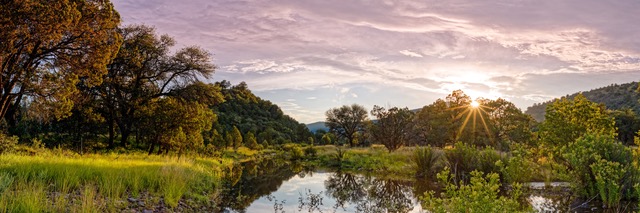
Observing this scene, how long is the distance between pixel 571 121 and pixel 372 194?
7651 mm

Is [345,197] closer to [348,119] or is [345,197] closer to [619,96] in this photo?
[348,119]

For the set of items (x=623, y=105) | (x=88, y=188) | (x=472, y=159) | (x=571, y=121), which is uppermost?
(x=623, y=105)

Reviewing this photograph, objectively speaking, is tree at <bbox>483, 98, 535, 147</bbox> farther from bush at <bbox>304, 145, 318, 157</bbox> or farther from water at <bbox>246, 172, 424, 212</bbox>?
water at <bbox>246, 172, 424, 212</bbox>

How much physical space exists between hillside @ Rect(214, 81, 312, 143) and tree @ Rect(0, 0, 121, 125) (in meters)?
61.1

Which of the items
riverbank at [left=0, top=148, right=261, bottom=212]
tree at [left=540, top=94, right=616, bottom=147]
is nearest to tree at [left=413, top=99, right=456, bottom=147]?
tree at [left=540, top=94, right=616, bottom=147]

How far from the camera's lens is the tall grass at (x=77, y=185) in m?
7.50

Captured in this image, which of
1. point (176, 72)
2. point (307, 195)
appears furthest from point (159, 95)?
point (307, 195)

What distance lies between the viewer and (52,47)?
1831 centimetres

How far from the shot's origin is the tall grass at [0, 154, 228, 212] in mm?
7504

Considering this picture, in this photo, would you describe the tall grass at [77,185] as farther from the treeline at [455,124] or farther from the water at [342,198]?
the treeline at [455,124]

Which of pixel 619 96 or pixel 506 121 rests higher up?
pixel 619 96

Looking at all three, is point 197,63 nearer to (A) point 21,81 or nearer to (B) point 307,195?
(A) point 21,81

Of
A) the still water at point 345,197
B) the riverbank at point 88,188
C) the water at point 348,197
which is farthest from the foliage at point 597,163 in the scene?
the riverbank at point 88,188

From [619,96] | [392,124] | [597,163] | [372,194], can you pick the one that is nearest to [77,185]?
[372,194]
